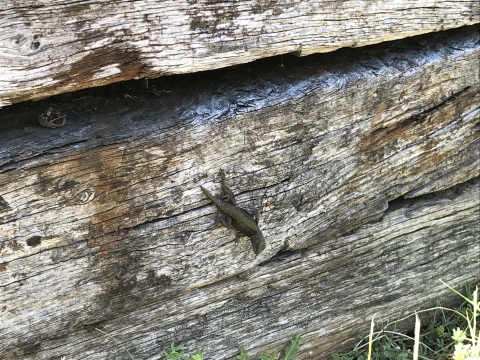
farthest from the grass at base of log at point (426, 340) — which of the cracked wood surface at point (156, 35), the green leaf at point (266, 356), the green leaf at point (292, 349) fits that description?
the cracked wood surface at point (156, 35)

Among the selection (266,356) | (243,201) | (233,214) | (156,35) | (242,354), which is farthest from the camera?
(266,356)

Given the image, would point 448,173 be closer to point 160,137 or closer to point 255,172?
point 255,172

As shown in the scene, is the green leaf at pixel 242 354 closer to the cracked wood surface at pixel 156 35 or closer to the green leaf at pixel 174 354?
the green leaf at pixel 174 354

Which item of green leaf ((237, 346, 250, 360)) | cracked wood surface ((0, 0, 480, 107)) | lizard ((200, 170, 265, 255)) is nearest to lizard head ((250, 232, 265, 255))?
lizard ((200, 170, 265, 255))

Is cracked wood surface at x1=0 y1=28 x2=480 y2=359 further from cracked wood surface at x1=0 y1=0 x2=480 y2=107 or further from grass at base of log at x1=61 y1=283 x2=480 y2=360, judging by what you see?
cracked wood surface at x1=0 y1=0 x2=480 y2=107

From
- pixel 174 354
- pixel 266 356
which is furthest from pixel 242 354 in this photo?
pixel 174 354

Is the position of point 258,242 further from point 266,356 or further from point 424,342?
point 424,342

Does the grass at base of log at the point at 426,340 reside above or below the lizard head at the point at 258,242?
below
